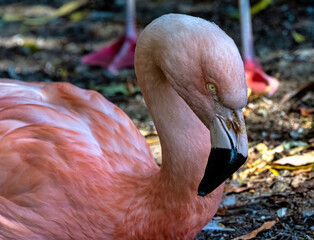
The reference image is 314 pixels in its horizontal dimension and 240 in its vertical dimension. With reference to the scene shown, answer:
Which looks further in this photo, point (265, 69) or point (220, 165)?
point (265, 69)

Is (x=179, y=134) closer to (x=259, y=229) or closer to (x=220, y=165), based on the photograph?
(x=220, y=165)

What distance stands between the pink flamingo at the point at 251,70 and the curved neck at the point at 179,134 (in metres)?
2.01

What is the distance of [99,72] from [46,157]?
2.46m

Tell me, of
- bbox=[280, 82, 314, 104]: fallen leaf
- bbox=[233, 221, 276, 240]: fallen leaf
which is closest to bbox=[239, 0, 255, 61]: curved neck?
bbox=[280, 82, 314, 104]: fallen leaf

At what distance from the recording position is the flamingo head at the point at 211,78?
1.75m

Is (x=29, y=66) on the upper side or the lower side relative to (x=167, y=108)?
lower

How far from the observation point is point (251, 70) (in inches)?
164

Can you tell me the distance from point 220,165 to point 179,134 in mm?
300

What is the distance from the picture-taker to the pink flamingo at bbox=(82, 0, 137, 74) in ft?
15.4

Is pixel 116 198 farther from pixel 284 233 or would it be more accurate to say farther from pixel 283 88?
pixel 283 88

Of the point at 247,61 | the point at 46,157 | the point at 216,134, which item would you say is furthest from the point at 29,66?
the point at 216,134

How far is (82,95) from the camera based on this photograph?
2.79 metres

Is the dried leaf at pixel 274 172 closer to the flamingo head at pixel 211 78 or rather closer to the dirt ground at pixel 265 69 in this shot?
the dirt ground at pixel 265 69

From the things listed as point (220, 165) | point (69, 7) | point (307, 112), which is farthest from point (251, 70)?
point (69, 7)
